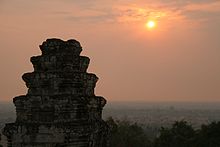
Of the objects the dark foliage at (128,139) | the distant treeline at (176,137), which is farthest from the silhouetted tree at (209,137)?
the dark foliage at (128,139)

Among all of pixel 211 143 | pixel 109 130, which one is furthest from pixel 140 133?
pixel 109 130

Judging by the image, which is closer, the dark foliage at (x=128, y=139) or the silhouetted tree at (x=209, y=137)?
the silhouetted tree at (x=209, y=137)

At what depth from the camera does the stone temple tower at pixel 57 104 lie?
678 cm

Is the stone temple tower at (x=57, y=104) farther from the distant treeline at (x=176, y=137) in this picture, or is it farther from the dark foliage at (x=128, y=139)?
the dark foliage at (x=128, y=139)

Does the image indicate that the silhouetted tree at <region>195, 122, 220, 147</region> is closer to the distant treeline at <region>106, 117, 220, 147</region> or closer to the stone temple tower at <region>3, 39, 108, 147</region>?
the distant treeline at <region>106, 117, 220, 147</region>

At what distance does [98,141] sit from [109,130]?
404 mm

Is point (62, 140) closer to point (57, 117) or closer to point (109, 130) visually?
point (57, 117)

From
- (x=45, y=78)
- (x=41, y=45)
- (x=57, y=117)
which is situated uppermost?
(x=41, y=45)

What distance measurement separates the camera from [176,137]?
3359 cm

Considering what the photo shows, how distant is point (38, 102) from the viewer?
22.5 ft

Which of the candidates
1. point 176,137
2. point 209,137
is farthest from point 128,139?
point 209,137

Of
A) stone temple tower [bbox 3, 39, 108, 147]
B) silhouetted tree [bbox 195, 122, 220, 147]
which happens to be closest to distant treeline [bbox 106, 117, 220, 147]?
silhouetted tree [bbox 195, 122, 220, 147]

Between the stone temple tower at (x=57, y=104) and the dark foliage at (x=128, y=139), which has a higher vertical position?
the stone temple tower at (x=57, y=104)

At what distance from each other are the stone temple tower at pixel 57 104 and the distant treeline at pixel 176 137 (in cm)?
1887
